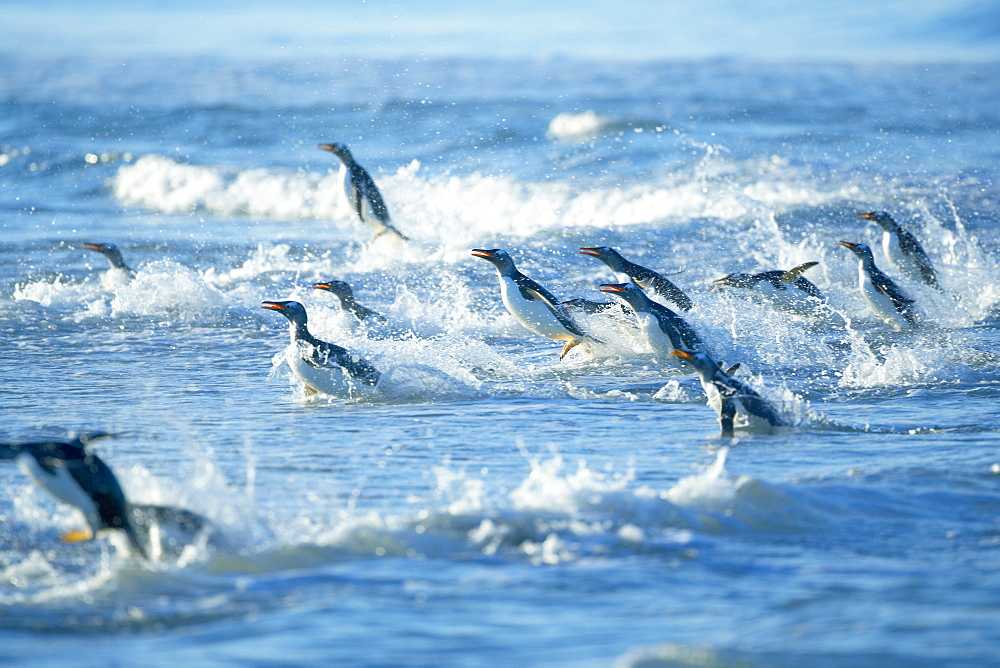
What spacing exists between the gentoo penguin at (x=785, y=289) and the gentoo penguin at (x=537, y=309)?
6.67 feet

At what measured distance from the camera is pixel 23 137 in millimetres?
26188

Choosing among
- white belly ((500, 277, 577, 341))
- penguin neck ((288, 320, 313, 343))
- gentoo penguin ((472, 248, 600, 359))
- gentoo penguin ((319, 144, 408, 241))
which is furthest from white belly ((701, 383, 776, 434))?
gentoo penguin ((319, 144, 408, 241))

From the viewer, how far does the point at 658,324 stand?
905 centimetres

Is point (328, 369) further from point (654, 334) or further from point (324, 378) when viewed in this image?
point (654, 334)

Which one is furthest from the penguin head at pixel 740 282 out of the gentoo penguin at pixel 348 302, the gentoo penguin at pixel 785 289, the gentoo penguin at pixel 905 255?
the gentoo penguin at pixel 348 302

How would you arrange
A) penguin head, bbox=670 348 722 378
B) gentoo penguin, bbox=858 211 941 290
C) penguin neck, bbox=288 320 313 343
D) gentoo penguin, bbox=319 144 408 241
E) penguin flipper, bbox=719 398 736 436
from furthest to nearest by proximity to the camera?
gentoo penguin, bbox=319 144 408 241, gentoo penguin, bbox=858 211 941 290, penguin neck, bbox=288 320 313 343, penguin head, bbox=670 348 722 378, penguin flipper, bbox=719 398 736 436

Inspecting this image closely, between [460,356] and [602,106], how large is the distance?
2045 centimetres

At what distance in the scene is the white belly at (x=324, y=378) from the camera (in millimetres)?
7898

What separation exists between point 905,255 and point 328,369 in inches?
260

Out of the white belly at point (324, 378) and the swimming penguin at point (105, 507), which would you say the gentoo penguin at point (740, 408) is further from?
the swimming penguin at point (105, 507)

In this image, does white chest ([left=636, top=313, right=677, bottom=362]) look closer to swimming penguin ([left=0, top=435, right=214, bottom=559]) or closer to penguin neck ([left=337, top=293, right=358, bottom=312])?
penguin neck ([left=337, top=293, right=358, bottom=312])

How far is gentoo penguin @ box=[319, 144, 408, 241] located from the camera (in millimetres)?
14461

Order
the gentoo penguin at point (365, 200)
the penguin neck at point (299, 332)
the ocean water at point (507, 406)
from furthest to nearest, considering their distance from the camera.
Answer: the gentoo penguin at point (365, 200) < the penguin neck at point (299, 332) < the ocean water at point (507, 406)

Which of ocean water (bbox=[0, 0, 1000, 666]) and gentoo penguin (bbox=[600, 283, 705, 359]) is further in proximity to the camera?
gentoo penguin (bbox=[600, 283, 705, 359])
